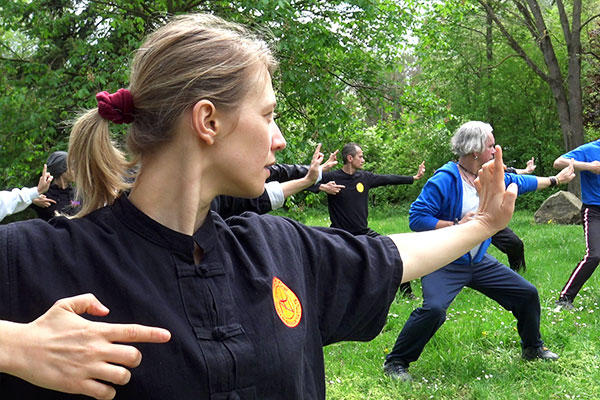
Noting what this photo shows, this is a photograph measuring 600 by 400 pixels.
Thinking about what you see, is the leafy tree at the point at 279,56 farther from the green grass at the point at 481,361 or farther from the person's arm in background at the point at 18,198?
the green grass at the point at 481,361

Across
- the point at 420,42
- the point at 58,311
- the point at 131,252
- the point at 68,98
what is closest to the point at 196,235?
the point at 131,252

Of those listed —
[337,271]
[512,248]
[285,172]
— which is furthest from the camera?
[512,248]

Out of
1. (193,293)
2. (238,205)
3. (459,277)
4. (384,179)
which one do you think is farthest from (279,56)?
(193,293)

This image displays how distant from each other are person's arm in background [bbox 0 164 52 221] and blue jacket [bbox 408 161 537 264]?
3571mm

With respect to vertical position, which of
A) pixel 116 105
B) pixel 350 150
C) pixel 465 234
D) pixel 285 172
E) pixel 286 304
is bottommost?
pixel 350 150

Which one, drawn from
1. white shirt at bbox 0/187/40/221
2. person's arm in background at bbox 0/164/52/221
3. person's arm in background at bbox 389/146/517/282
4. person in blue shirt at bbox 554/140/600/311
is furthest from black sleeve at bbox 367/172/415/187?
person's arm in background at bbox 389/146/517/282

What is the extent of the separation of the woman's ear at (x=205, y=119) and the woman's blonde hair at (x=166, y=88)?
0.8 inches

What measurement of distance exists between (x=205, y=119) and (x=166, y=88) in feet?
0.44

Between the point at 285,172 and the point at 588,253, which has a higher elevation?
the point at 285,172

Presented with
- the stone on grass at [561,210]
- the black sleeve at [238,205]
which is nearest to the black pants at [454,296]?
the black sleeve at [238,205]

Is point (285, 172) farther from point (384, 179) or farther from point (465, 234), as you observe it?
point (384, 179)

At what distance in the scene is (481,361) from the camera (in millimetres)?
5387

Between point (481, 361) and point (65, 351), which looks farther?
point (481, 361)

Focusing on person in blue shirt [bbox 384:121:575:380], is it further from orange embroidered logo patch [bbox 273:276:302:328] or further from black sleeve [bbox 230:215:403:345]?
orange embroidered logo patch [bbox 273:276:302:328]
